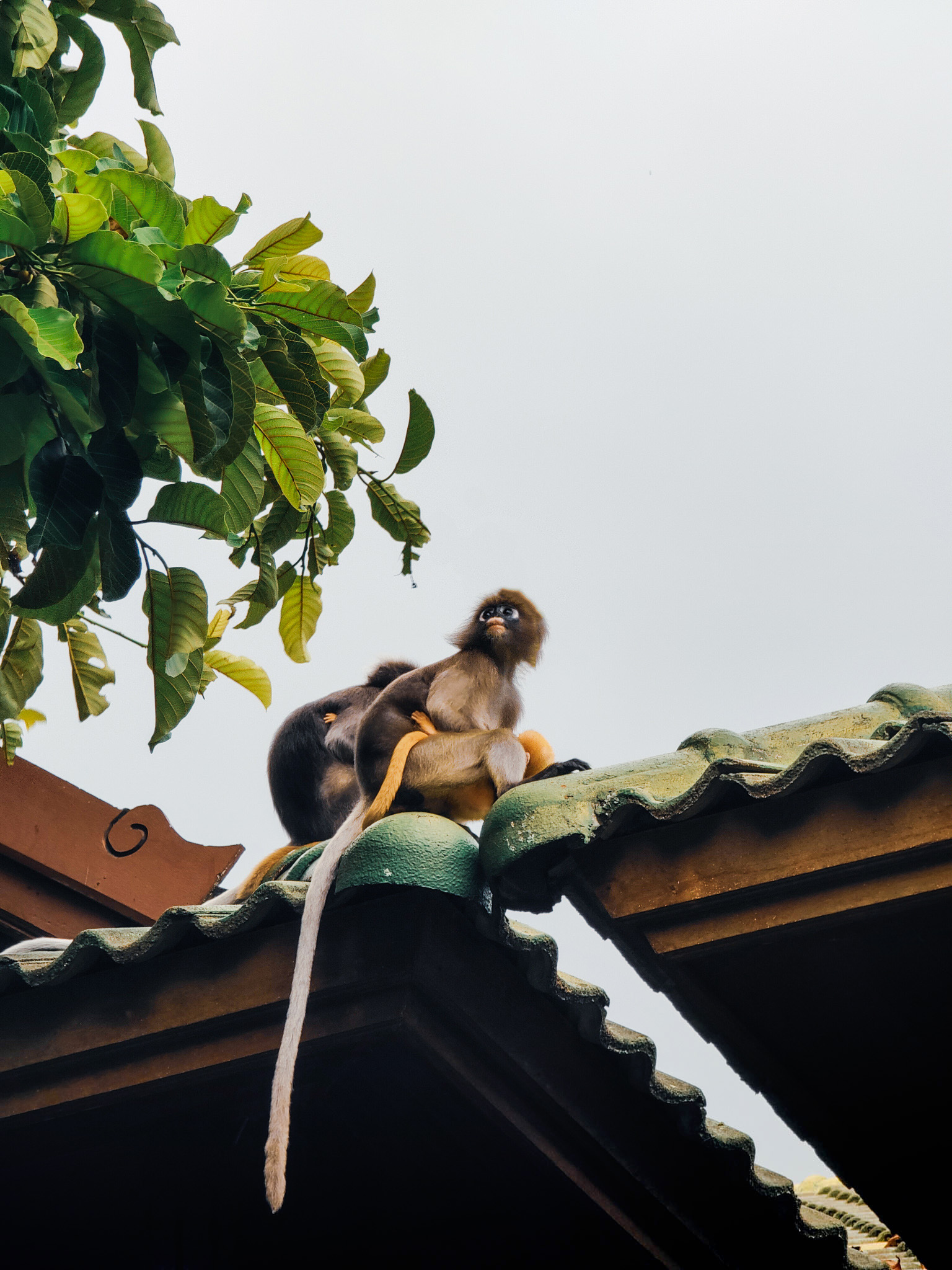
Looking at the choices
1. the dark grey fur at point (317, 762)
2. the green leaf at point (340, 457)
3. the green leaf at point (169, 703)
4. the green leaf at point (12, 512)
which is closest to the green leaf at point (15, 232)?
the green leaf at point (12, 512)

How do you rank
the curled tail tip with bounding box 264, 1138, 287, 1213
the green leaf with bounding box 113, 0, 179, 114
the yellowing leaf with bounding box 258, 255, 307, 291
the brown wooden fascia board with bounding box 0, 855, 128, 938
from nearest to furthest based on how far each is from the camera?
the curled tail tip with bounding box 264, 1138, 287, 1213 → the yellowing leaf with bounding box 258, 255, 307, 291 → the green leaf with bounding box 113, 0, 179, 114 → the brown wooden fascia board with bounding box 0, 855, 128, 938

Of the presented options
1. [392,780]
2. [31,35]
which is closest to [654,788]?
[392,780]

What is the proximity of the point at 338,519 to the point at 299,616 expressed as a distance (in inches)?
14.6

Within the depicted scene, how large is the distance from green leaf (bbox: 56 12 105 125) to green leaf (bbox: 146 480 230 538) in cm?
124

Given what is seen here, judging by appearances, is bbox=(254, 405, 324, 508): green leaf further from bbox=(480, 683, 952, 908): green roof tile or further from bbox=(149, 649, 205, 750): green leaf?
bbox=(480, 683, 952, 908): green roof tile

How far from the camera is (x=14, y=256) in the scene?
8.12 ft

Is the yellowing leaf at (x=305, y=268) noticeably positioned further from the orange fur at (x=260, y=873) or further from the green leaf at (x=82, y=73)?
the orange fur at (x=260, y=873)

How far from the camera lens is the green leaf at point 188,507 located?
2830mm

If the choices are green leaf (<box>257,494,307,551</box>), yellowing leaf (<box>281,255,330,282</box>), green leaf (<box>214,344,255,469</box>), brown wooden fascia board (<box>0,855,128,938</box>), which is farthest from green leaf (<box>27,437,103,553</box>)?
brown wooden fascia board (<box>0,855,128,938</box>)

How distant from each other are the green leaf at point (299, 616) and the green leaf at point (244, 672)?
11.1 inches

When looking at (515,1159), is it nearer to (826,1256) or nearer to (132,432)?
(826,1256)

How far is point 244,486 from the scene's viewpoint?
305cm

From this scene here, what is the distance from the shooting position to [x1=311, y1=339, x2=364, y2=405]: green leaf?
325cm

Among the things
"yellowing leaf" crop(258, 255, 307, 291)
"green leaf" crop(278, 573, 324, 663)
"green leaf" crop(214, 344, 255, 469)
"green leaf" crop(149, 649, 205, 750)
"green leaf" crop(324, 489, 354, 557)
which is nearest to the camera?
"green leaf" crop(214, 344, 255, 469)
